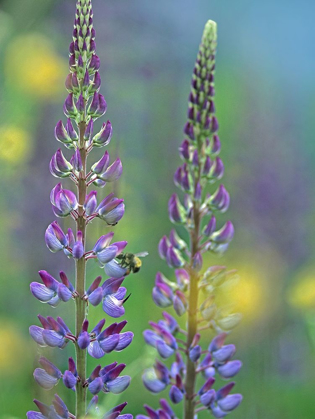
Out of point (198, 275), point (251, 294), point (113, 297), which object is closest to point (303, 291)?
point (251, 294)

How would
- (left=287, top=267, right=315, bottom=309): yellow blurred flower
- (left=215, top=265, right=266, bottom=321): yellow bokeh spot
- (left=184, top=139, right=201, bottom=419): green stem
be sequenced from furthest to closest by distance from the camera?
(left=287, top=267, right=315, bottom=309): yellow blurred flower, (left=215, top=265, right=266, bottom=321): yellow bokeh spot, (left=184, top=139, right=201, bottom=419): green stem

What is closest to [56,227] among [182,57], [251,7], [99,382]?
[99,382]

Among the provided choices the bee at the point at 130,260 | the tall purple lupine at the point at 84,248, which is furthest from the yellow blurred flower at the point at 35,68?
the tall purple lupine at the point at 84,248

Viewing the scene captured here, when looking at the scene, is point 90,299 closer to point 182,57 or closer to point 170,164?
point 170,164

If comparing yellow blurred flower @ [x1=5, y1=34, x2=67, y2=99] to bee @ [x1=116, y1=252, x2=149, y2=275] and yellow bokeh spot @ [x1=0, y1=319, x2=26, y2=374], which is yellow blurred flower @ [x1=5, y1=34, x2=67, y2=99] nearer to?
yellow bokeh spot @ [x1=0, y1=319, x2=26, y2=374]

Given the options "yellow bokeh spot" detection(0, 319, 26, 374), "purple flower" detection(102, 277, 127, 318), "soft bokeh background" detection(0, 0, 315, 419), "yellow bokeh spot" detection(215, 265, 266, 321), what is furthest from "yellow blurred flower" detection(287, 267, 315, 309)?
"purple flower" detection(102, 277, 127, 318)

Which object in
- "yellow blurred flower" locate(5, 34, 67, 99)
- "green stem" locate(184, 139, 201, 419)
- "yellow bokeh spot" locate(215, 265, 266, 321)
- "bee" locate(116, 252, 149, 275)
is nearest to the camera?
"green stem" locate(184, 139, 201, 419)
